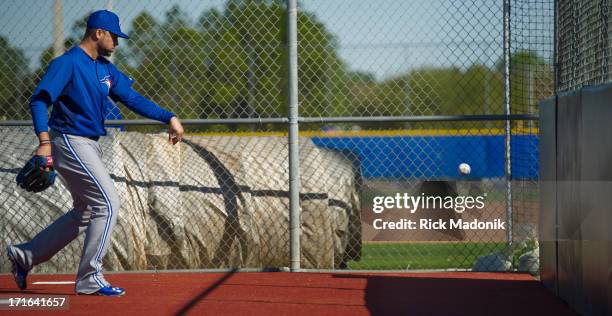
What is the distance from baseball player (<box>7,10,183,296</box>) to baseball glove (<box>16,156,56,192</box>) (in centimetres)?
11

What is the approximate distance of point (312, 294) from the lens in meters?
7.17

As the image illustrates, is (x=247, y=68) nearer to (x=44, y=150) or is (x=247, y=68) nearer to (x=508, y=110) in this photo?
(x=508, y=110)

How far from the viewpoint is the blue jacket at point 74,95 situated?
21.4 ft

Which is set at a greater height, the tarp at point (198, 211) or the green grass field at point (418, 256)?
the tarp at point (198, 211)

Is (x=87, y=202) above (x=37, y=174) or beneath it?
beneath

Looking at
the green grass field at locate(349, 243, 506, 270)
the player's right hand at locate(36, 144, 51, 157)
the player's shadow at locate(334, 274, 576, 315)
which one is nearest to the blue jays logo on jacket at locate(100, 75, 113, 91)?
the player's right hand at locate(36, 144, 51, 157)

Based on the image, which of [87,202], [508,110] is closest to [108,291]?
[87,202]

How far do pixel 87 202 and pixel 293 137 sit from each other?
2.36 metres

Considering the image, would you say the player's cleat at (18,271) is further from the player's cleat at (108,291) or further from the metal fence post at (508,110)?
the metal fence post at (508,110)

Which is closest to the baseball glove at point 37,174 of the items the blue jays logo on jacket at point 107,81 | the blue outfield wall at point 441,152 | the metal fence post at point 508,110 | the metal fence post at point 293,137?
the blue jays logo on jacket at point 107,81

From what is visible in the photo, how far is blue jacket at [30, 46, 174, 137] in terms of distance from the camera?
6516 mm

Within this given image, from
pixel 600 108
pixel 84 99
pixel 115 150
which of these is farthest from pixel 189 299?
pixel 600 108

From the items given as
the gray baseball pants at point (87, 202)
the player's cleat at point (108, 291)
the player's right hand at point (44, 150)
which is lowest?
the player's cleat at point (108, 291)

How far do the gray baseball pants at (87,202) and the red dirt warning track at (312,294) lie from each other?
21 cm
